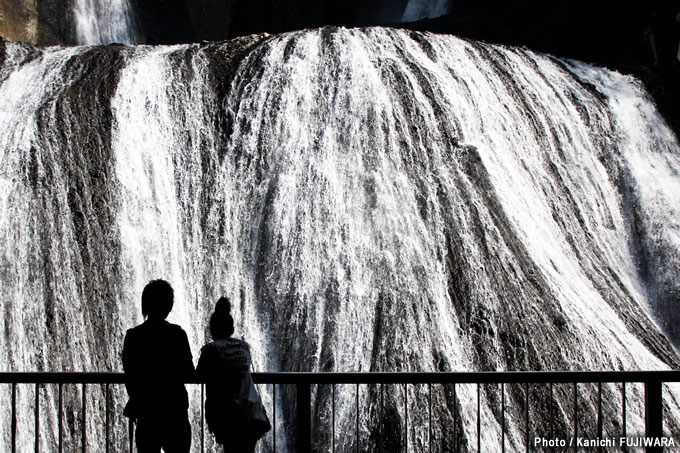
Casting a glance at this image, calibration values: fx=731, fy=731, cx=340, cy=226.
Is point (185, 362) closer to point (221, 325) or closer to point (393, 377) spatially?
point (221, 325)

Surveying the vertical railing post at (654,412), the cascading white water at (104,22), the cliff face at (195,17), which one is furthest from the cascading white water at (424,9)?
the vertical railing post at (654,412)

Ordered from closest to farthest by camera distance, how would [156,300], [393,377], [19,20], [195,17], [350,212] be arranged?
[156,300] < [393,377] < [350,212] < [19,20] < [195,17]

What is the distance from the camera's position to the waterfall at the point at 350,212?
9.81 metres

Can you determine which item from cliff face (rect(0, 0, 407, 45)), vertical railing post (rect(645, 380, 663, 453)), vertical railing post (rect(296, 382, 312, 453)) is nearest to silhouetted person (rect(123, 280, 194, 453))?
vertical railing post (rect(296, 382, 312, 453))

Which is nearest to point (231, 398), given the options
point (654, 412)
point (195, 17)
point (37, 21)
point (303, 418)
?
point (303, 418)

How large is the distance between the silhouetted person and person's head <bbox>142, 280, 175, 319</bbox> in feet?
0.24

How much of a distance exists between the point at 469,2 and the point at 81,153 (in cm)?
1712

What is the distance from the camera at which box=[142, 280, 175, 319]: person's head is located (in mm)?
4406

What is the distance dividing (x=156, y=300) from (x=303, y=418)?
1334 mm

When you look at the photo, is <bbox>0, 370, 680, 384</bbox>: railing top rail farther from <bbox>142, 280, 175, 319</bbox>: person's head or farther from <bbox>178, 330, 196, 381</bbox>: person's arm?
<bbox>142, 280, 175, 319</bbox>: person's head

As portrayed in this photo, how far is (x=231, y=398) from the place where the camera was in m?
4.15

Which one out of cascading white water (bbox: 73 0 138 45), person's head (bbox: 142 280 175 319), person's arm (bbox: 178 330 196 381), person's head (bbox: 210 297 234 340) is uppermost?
cascading white water (bbox: 73 0 138 45)

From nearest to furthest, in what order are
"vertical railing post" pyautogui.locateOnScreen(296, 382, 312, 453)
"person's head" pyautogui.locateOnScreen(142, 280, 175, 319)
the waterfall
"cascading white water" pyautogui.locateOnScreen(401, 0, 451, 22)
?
"person's head" pyautogui.locateOnScreen(142, 280, 175, 319) → "vertical railing post" pyautogui.locateOnScreen(296, 382, 312, 453) → the waterfall → "cascading white water" pyautogui.locateOnScreen(401, 0, 451, 22)

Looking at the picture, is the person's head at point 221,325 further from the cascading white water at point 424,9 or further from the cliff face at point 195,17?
the cascading white water at point 424,9
